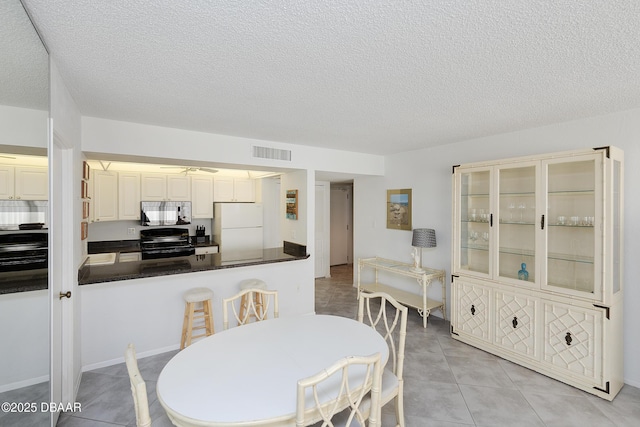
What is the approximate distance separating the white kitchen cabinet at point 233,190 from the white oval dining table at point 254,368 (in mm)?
3814

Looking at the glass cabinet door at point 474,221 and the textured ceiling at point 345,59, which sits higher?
the textured ceiling at point 345,59

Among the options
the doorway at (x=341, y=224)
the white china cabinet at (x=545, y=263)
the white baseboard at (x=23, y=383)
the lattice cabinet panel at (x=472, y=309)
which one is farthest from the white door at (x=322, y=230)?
the white baseboard at (x=23, y=383)

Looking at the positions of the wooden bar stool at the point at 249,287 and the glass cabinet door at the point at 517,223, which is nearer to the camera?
the glass cabinet door at the point at 517,223

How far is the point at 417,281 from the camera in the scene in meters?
4.29

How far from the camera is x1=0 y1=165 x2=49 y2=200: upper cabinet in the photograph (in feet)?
4.10

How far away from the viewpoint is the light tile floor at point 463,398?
7.13ft

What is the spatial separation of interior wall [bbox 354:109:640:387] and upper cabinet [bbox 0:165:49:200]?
13.2 feet

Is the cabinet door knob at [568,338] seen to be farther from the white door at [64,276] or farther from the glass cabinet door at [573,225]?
the white door at [64,276]

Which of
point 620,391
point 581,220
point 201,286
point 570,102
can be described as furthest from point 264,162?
point 620,391

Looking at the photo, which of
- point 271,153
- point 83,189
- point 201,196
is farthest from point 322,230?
point 83,189

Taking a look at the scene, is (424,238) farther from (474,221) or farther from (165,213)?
(165,213)

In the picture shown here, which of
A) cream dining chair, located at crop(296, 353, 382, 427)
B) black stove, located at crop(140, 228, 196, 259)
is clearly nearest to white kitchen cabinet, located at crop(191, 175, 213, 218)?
black stove, located at crop(140, 228, 196, 259)

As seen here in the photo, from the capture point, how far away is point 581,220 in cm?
270

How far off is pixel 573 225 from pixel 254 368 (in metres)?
3.02
